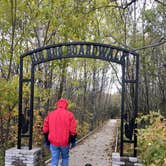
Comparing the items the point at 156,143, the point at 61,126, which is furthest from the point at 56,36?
the point at 156,143

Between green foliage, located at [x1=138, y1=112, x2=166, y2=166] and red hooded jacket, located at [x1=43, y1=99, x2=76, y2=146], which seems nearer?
green foliage, located at [x1=138, y1=112, x2=166, y2=166]

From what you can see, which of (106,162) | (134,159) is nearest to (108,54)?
(134,159)

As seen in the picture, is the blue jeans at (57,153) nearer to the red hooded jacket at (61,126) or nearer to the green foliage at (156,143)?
the red hooded jacket at (61,126)

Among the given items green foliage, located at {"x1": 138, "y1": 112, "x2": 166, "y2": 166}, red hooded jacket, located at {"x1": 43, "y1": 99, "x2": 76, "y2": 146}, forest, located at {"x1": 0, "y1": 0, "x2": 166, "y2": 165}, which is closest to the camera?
green foliage, located at {"x1": 138, "y1": 112, "x2": 166, "y2": 166}

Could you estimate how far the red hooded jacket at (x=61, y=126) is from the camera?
5.95m

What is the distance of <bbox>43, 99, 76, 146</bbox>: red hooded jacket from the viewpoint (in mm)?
5945

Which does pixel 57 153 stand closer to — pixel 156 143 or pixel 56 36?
pixel 156 143

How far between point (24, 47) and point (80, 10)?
340 cm

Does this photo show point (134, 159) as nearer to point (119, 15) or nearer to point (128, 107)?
point (128, 107)

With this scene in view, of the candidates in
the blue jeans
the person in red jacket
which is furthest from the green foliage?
the blue jeans

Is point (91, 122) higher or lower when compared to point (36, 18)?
lower

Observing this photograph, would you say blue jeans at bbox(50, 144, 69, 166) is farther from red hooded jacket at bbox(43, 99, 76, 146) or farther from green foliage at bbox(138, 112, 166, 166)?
green foliage at bbox(138, 112, 166, 166)

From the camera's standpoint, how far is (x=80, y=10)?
289 inches

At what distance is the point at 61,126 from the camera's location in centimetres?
595
